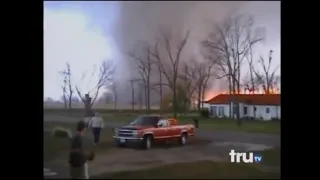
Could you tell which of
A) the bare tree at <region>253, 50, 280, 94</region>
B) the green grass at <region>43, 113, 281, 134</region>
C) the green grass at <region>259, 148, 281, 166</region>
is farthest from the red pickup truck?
the green grass at <region>259, 148, 281, 166</region>

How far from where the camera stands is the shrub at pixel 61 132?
4852 millimetres

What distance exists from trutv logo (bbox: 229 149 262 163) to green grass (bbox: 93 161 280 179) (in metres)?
0.30

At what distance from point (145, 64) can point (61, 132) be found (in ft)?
4.16

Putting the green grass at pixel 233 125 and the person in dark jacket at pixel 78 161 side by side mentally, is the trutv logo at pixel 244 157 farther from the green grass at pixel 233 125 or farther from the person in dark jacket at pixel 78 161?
the person in dark jacket at pixel 78 161

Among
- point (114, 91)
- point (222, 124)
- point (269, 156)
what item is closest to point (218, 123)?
point (222, 124)

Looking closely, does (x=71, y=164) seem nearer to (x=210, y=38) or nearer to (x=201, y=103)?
(x=201, y=103)

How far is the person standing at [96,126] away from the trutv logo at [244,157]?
158cm

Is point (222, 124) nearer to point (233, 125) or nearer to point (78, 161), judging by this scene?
point (233, 125)

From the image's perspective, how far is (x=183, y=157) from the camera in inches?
191

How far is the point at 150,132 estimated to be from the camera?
4.69 meters

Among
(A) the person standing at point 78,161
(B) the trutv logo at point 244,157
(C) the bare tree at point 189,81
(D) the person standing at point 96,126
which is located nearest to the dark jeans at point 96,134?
(D) the person standing at point 96,126
